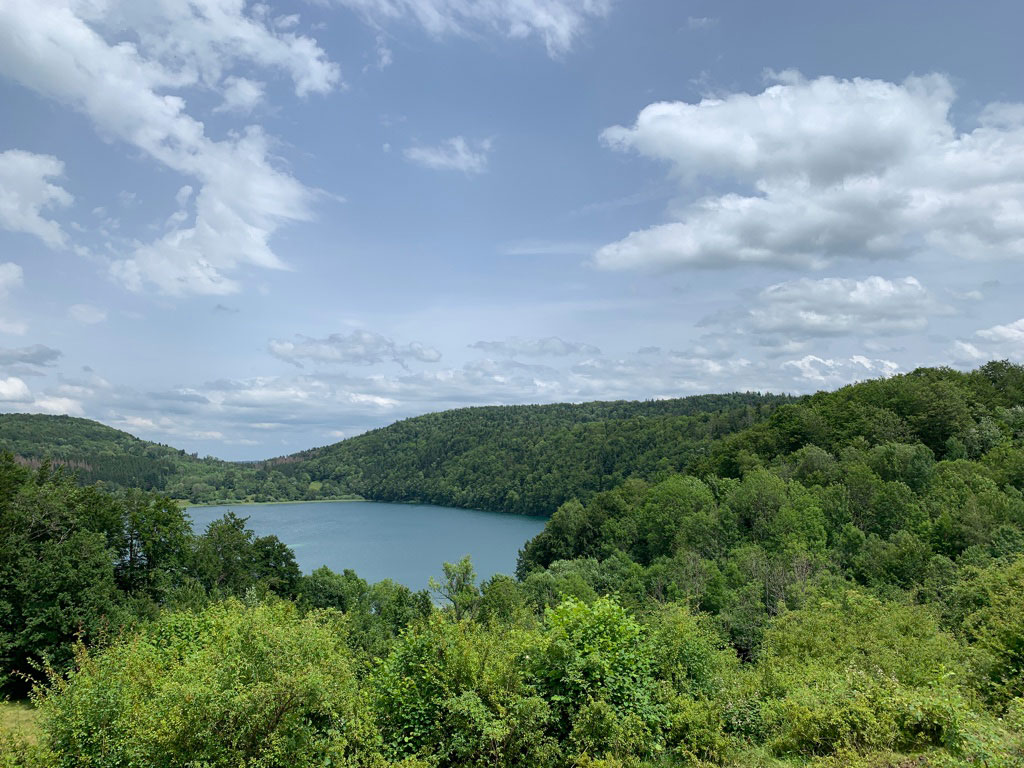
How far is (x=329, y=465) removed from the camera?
192 m

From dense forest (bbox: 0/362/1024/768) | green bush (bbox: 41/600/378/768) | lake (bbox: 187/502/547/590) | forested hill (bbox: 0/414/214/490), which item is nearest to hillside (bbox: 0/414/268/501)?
forested hill (bbox: 0/414/214/490)

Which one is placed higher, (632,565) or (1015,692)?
(1015,692)

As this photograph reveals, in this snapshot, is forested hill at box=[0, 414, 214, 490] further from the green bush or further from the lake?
the green bush

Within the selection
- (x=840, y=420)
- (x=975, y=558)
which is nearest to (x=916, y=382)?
(x=840, y=420)

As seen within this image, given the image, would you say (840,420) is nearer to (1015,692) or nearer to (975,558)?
(975,558)

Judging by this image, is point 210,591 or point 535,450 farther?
point 535,450

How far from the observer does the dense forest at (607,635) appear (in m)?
9.20

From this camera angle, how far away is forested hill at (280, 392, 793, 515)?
11335 cm

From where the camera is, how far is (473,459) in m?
158

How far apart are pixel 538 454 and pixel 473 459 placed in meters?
22.0

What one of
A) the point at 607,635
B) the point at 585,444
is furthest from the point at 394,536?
the point at 607,635

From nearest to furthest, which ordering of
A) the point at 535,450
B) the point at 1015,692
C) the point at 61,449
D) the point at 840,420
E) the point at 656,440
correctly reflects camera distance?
the point at 1015,692, the point at 840,420, the point at 656,440, the point at 535,450, the point at 61,449

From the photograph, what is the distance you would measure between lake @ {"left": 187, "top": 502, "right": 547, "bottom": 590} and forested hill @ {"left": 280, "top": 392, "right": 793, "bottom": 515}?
7.38 m

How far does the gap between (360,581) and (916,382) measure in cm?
5975
